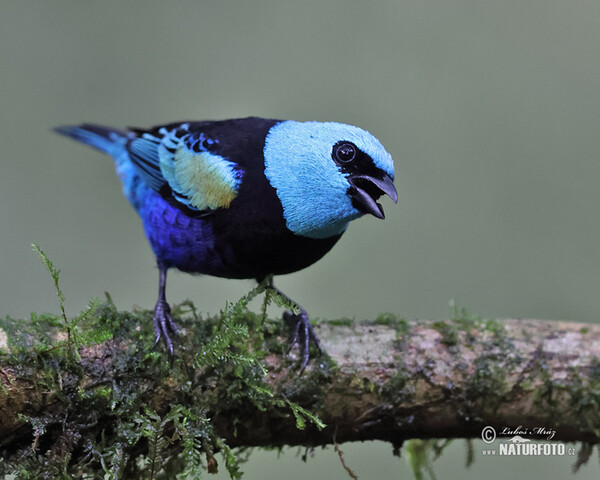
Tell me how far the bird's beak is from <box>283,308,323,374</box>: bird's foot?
2.02ft

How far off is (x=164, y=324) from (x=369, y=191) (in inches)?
47.1

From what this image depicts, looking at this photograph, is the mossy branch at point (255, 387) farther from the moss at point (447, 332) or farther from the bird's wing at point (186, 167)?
the bird's wing at point (186, 167)

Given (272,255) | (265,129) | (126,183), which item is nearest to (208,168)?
(265,129)

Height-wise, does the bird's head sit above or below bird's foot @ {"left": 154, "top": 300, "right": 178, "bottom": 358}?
above

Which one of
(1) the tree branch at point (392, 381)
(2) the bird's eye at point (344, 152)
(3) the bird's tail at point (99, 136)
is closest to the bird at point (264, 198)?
(2) the bird's eye at point (344, 152)

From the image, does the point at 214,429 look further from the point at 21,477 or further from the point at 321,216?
the point at 321,216

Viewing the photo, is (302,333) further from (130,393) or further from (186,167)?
(186,167)

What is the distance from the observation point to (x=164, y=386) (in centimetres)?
313

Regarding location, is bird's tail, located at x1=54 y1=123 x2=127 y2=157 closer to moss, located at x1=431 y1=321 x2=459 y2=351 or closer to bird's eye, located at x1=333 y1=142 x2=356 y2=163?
bird's eye, located at x1=333 y1=142 x2=356 y2=163

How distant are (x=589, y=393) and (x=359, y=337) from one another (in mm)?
1172

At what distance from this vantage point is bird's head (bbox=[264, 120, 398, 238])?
3352mm

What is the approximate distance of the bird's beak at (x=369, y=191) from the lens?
3297 mm

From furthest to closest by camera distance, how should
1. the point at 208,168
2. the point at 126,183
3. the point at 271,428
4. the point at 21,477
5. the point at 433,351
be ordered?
1. the point at 126,183
2. the point at 208,168
3. the point at 433,351
4. the point at 271,428
5. the point at 21,477

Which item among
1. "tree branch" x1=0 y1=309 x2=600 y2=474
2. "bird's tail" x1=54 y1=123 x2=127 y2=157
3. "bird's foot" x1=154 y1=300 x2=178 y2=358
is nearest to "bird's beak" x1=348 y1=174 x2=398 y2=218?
"tree branch" x1=0 y1=309 x2=600 y2=474
